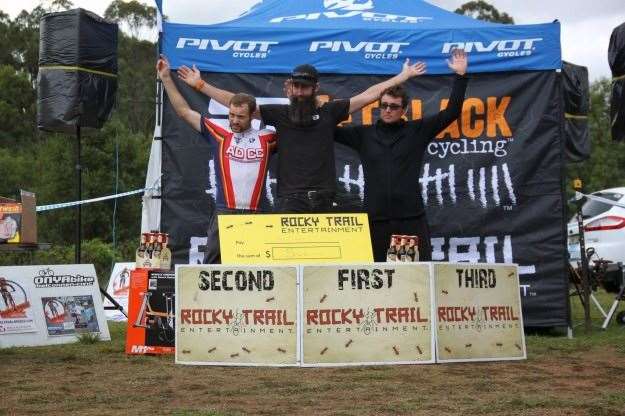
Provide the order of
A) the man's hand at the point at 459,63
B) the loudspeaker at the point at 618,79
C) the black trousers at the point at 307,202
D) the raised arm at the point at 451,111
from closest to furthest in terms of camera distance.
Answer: the black trousers at the point at 307,202 < the raised arm at the point at 451,111 < the man's hand at the point at 459,63 < the loudspeaker at the point at 618,79

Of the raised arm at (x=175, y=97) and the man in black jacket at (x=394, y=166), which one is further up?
the raised arm at (x=175, y=97)

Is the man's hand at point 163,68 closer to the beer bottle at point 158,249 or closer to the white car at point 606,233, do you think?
the beer bottle at point 158,249

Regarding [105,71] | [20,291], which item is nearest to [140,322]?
[20,291]

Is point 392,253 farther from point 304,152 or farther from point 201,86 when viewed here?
point 201,86

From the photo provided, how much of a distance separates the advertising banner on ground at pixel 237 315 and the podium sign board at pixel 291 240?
16 centimetres

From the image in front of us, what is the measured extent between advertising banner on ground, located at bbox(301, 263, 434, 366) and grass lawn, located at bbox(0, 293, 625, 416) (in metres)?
0.19

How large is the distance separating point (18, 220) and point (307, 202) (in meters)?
2.65

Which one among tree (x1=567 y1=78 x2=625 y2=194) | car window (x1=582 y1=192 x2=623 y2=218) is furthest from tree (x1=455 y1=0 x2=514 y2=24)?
car window (x1=582 y1=192 x2=623 y2=218)

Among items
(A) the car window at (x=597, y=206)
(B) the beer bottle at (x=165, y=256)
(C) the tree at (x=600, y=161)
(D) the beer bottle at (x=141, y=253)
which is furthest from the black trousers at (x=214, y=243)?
(C) the tree at (x=600, y=161)

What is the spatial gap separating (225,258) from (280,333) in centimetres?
70

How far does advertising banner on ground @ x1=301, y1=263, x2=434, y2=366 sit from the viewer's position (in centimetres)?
718

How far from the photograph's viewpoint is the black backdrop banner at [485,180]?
9.71 meters

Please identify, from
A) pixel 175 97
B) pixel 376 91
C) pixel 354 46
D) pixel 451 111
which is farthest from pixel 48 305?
pixel 451 111

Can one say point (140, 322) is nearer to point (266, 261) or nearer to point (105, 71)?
point (266, 261)
